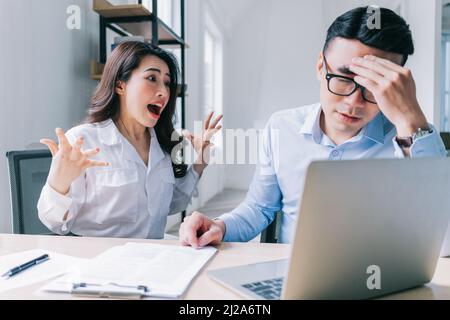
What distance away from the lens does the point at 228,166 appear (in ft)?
11.9

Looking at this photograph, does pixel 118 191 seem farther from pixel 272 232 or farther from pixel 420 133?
pixel 420 133

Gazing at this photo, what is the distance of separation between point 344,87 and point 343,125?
0.12m

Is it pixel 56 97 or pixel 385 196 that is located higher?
pixel 56 97

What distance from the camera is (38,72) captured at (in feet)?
5.15

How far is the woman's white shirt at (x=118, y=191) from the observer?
1218 millimetres

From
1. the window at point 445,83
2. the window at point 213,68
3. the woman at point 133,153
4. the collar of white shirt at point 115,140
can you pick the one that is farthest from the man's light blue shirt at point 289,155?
the window at point 445,83

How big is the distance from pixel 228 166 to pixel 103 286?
10.0 ft

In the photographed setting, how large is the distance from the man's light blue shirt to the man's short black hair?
22cm

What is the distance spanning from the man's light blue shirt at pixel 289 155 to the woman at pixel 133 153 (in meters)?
0.28

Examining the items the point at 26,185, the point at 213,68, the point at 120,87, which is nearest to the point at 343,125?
the point at 120,87

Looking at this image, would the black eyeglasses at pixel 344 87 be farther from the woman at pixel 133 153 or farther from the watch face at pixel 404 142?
the woman at pixel 133 153

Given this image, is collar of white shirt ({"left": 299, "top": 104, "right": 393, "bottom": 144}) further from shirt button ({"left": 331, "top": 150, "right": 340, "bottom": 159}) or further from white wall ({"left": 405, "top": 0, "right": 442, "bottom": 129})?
white wall ({"left": 405, "top": 0, "right": 442, "bottom": 129})
